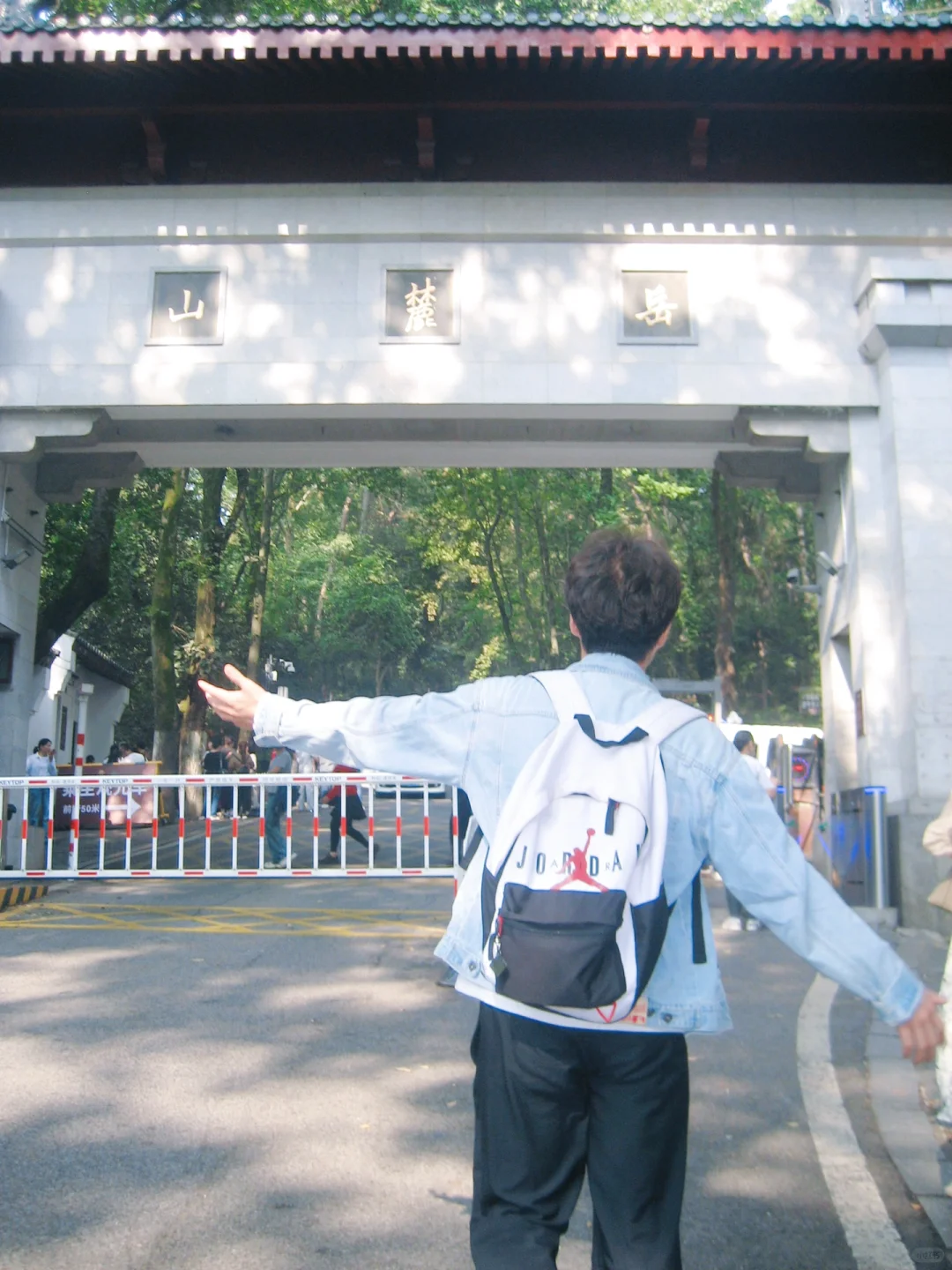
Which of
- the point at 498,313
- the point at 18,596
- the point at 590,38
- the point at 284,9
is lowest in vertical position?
the point at 18,596

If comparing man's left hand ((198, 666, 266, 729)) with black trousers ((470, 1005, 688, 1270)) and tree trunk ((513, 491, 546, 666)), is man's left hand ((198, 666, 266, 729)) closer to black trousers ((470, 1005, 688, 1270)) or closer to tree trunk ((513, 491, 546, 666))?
black trousers ((470, 1005, 688, 1270))

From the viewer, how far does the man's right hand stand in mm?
2355

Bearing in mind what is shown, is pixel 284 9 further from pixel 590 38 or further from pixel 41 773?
pixel 41 773

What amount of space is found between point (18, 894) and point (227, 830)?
24.1 ft

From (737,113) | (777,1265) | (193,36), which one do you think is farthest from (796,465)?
(777,1265)

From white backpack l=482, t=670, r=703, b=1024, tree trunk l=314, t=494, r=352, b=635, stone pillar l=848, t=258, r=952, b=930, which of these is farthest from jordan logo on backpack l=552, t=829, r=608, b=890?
tree trunk l=314, t=494, r=352, b=635

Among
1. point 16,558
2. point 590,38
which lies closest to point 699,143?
point 590,38

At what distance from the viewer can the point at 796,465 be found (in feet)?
47.0

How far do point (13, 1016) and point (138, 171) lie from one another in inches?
381

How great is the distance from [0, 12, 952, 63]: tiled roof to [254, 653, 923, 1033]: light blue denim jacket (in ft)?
34.1

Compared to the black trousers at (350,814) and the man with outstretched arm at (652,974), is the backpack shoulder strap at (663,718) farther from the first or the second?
the black trousers at (350,814)

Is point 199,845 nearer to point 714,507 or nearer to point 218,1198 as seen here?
point 714,507

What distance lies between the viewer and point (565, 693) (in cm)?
245

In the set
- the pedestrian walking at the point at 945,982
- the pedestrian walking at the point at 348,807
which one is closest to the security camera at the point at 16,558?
the pedestrian walking at the point at 348,807
